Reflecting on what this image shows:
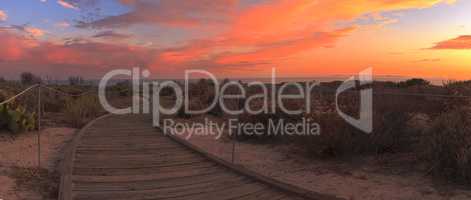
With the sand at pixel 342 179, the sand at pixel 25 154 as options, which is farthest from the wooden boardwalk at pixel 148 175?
the sand at pixel 342 179

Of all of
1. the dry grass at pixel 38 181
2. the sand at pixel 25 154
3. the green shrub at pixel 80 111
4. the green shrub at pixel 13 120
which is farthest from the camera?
the green shrub at pixel 80 111

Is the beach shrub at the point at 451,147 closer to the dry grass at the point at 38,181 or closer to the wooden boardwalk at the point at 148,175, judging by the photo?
the wooden boardwalk at the point at 148,175

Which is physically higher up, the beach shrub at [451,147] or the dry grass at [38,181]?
the beach shrub at [451,147]

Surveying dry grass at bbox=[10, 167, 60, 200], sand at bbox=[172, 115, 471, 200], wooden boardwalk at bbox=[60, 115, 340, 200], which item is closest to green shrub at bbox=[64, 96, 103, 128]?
wooden boardwalk at bbox=[60, 115, 340, 200]

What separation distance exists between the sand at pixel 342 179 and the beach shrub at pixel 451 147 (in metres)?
0.26

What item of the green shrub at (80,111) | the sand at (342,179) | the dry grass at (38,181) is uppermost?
the green shrub at (80,111)

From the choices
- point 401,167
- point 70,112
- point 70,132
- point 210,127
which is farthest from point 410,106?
point 70,112

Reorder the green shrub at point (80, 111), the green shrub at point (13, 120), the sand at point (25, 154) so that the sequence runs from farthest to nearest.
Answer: the green shrub at point (80, 111), the green shrub at point (13, 120), the sand at point (25, 154)

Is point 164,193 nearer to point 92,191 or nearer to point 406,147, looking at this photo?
point 92,191

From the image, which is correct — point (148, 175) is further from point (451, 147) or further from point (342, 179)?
point (451, 147)

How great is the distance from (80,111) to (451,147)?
13.4 metres

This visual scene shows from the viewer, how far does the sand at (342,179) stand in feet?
20.2

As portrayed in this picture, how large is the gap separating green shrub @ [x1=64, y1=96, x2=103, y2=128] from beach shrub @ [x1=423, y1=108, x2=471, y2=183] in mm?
11474

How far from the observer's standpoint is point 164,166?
26.7ft
